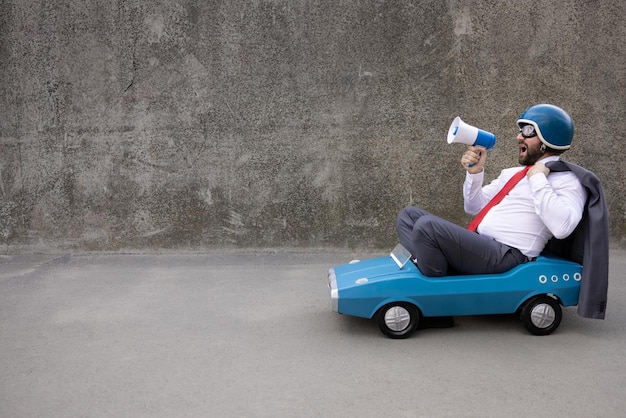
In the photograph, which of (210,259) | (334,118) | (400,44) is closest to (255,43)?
(334,118)

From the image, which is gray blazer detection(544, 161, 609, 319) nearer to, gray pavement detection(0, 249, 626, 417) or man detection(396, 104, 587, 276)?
man detection(396, 104, 587, 276)

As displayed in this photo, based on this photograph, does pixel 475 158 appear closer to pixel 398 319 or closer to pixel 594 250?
pixel 594 250

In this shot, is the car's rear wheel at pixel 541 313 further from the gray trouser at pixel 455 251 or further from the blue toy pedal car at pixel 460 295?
the gray trouser at pixel 455 251

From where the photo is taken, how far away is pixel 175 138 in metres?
4.32

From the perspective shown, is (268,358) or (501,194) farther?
(501,194)

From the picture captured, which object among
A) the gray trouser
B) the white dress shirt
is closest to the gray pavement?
the gray trouser

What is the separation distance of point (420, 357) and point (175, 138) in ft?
8.59

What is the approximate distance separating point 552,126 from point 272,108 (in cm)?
214

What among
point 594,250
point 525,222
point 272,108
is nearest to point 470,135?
point 525,222

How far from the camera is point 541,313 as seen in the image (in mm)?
2781

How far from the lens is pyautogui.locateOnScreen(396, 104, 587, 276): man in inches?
105

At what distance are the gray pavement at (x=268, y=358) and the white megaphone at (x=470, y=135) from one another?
95cm

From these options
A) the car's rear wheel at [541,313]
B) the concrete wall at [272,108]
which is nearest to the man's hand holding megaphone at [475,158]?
the car's rear wheel at [541,313]

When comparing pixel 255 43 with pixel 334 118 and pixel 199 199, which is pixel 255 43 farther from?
pixel 199 199
